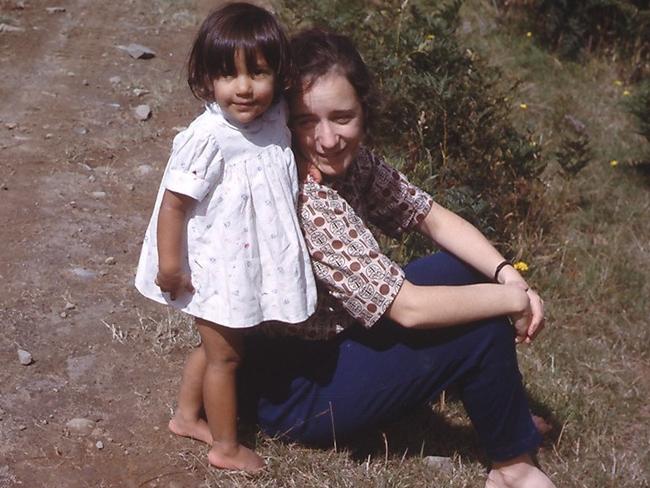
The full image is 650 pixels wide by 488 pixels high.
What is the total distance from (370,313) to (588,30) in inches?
214

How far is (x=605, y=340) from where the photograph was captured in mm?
4043

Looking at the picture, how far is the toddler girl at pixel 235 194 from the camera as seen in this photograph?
229 cm

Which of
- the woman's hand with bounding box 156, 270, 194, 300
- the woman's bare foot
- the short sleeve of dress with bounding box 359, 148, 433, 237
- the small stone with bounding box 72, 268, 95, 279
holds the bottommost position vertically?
the small stone with bounding box 72, 268, 95, 279

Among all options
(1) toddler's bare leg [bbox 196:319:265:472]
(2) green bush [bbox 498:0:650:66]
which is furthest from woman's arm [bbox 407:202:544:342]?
(2) green bush [bbox 498:0:650:66]

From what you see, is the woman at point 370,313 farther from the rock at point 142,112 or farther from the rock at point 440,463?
the rock at point 142,112

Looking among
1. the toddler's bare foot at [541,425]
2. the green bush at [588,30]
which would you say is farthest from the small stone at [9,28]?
the toddler's bare foot at [541,425]

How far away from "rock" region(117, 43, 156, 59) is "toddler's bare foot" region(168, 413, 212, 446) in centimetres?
411

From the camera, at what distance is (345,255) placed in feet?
7.98

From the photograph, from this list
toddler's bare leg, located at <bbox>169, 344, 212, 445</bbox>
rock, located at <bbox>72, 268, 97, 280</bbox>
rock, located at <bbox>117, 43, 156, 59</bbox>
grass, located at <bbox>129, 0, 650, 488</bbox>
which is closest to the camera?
toddler's bare leg, located at <bbox>169, 344, 212, 445</bbox>

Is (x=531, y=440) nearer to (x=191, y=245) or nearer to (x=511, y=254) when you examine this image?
(x=191, y=245)

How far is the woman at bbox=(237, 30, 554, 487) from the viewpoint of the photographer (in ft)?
8.05

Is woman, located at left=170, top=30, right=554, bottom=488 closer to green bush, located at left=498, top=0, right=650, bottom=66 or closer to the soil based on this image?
the soil

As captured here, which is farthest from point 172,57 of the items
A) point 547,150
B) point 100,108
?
point 547,150

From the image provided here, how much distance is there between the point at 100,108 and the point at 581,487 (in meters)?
3.64
